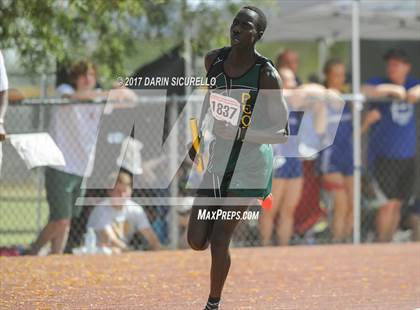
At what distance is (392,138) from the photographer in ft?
42.1

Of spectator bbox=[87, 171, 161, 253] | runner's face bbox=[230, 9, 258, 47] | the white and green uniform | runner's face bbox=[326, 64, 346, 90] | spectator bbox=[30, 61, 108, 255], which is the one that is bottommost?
spectator bbox=[87, 171, 161, 253]

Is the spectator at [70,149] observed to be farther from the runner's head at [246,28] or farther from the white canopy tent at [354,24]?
the runner's head at [246,28]

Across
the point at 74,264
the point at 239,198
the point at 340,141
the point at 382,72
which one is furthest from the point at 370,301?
the point at 382,72

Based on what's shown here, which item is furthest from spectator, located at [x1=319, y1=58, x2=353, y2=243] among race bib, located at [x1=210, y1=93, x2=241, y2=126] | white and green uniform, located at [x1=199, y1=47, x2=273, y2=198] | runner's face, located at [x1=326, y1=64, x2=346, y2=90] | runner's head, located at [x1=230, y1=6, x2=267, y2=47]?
runner's head, located at [x1=230, y1=6, x2=267, y2=47]

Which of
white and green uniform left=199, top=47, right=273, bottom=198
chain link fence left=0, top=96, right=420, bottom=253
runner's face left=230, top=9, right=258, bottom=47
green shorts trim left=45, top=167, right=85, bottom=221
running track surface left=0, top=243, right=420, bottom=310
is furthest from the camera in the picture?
chain link fence left=0, top=96, right=420, bottom=253

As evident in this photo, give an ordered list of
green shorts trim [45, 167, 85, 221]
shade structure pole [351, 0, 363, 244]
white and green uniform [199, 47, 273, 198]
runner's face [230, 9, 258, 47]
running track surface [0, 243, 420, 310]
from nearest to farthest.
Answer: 1. runner's face [230, 9, 258, 47]
2. white and green uniform [199, 47, 273, 198]
3. running track surface [0, 243, 420, 310]
4. green shorts trim [45, 167, 85, 221]
5. shade structure pole [351, 0, 363, 244]

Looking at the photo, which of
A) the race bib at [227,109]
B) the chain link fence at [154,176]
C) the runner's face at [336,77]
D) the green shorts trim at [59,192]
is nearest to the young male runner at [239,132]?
the race bib at [227,109]

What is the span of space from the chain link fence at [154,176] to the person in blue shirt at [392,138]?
0.05 metres

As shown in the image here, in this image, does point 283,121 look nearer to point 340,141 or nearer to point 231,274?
point 231,274

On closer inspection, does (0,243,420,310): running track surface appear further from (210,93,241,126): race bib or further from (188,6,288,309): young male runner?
(210,93,241,126): race bib

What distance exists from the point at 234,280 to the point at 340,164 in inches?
149

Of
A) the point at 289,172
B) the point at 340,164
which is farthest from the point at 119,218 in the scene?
the point at 340,164

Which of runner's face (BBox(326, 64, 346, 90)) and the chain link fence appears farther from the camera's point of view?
runner's face (BBox(326, 64, 346, 90))

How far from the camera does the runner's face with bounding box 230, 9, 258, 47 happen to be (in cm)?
667
